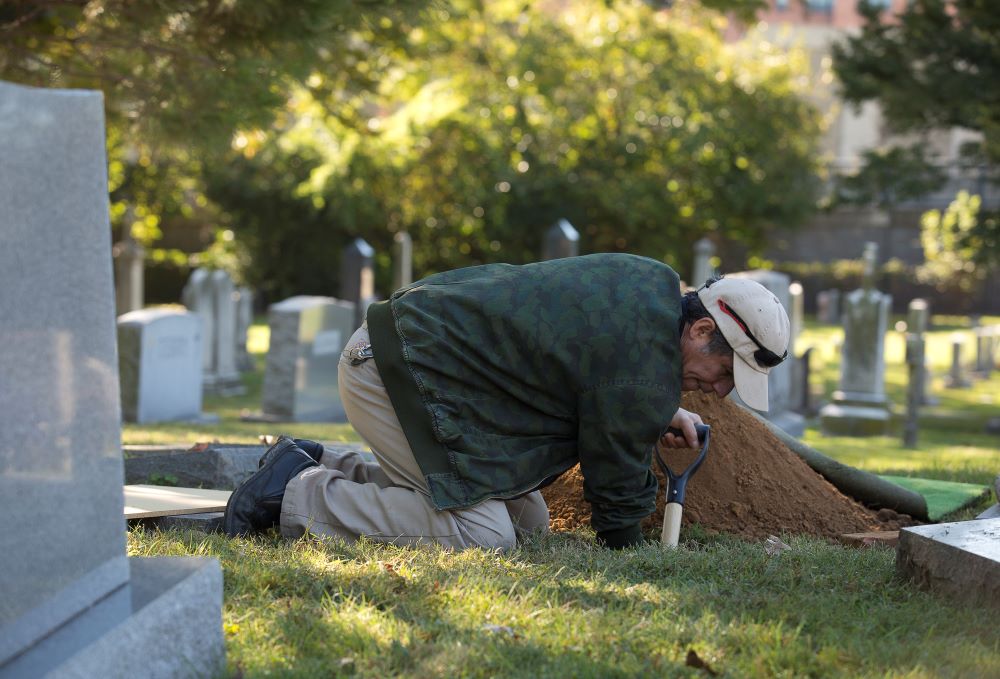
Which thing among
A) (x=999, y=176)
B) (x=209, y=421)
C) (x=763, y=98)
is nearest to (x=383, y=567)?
(x=209, y=421)

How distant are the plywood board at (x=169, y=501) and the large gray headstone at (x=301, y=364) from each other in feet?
20.6

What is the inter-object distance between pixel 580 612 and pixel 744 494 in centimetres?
182

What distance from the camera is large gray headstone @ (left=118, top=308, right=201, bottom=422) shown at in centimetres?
1037

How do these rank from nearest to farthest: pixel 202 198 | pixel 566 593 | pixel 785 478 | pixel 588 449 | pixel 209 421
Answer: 1. pixel 566 593
2. pixel 588 449
3. pixel 785 478
4. pixel 209 421
5. pixel 202 198

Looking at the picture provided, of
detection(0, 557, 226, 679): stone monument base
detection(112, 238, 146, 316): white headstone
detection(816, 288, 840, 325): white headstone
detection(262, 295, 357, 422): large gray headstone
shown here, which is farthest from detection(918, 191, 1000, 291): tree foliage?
detection(0, 557, 226, 679): stone monument base

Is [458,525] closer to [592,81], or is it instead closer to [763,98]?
[592,81]

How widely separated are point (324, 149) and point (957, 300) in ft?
57.0

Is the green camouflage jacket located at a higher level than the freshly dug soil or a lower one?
higher

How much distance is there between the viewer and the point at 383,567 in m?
3.49

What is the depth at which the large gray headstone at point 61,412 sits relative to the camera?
2377 millimetres

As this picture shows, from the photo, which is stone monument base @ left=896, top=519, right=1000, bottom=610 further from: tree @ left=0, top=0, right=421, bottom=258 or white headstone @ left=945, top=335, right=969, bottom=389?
white headstone @ left=945, top=335, right=969, bottom=389


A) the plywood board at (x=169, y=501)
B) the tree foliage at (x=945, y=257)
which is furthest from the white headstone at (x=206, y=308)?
the tree foliage at (x=945, y=257)

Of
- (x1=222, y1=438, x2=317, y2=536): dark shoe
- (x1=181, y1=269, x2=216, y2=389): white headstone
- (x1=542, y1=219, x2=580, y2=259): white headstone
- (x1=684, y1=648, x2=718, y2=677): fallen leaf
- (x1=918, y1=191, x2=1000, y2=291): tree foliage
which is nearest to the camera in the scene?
(x1=684, y1=648, x2=718, y2=677): fallen leaf

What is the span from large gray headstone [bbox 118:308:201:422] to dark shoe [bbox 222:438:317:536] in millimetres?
6417
